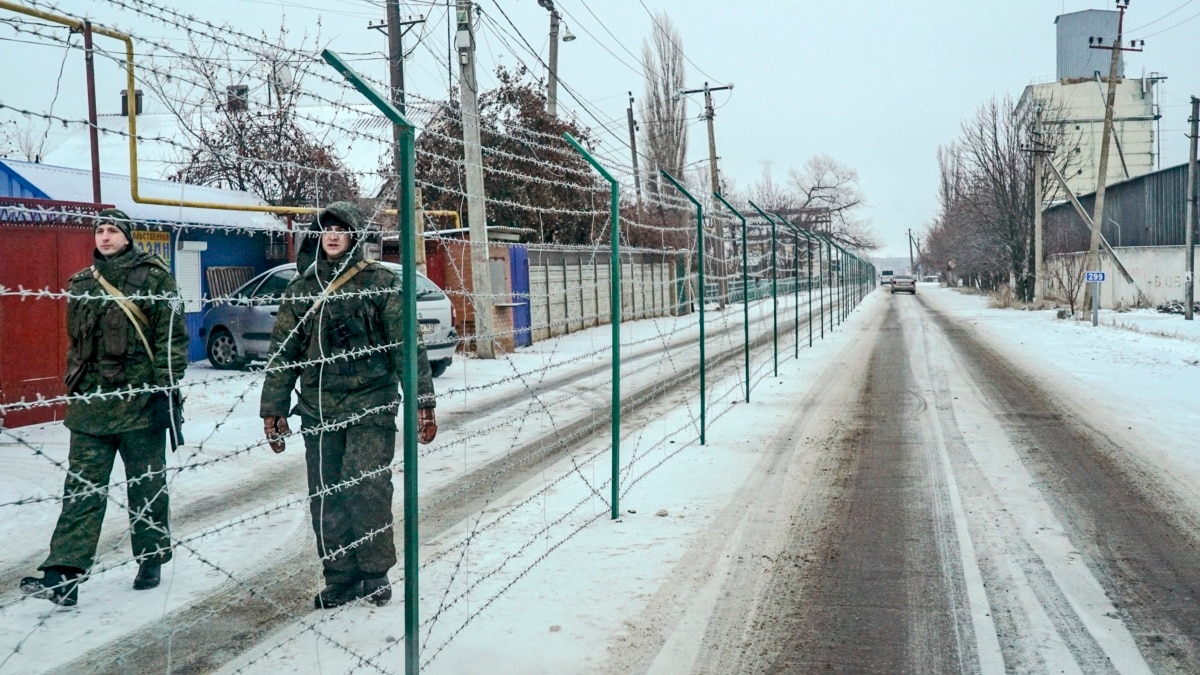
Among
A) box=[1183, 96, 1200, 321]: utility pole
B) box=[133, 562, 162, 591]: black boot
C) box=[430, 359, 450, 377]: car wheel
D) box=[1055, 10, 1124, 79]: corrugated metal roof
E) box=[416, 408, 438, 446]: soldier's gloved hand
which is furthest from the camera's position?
box=[1055, 10, 1124, 79]: corrugated metal roof

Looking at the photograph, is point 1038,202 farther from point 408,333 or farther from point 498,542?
point 408,333

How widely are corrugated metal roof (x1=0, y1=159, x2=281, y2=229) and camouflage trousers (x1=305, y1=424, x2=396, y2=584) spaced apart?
34.3ft

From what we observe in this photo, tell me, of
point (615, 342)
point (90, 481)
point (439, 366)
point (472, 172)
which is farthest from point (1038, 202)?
point (90, 481)

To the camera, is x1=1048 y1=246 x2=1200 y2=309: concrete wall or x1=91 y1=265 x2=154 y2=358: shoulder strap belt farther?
x1=1048 y1=246 x2=1200 y2=309: concrete wall

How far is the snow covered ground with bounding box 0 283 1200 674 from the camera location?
409 centimetres

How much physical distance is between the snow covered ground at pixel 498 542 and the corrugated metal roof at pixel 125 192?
4229 millimetres

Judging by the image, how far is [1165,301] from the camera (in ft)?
115

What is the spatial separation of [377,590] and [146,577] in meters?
1.22

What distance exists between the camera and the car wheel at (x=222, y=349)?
43.9ft

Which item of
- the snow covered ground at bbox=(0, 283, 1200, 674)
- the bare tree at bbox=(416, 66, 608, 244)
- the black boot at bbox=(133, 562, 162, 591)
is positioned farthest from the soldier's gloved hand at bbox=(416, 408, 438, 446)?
the bare tree at bbox=(416, 66, 608, 244)

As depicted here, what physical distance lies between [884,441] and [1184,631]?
4940 millimetres

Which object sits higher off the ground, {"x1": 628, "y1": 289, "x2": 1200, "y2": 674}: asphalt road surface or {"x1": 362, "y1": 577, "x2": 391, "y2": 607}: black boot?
{"x1": 362, "y1": 577, "x2": 391, "y2": 607}: black boot

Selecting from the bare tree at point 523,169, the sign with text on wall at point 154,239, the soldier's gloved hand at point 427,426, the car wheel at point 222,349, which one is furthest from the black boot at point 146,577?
the bare tree at point 523,169

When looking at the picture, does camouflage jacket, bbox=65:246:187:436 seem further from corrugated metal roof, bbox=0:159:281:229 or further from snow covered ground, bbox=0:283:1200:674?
corrugated metal roof, bbox=0:159:281:229
